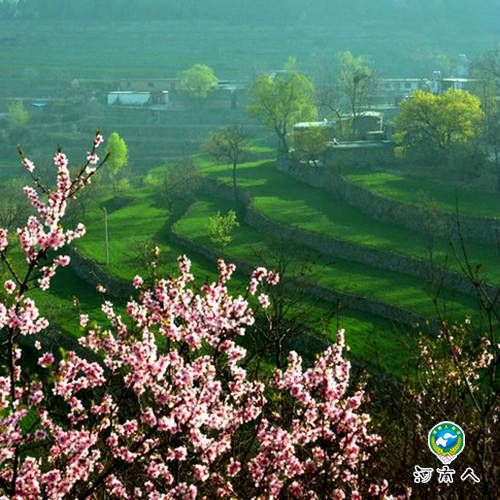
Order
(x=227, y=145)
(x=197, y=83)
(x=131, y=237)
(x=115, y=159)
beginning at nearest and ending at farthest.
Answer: (x=131, y=237) → (x=227, y=145) → (x=115, y=159) → (x=197, y=83)

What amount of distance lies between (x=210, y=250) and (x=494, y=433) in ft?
141

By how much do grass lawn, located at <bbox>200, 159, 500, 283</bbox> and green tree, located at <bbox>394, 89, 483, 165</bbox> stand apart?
8.19 m

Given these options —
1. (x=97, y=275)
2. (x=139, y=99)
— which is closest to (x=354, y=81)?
(x=97, y=275)

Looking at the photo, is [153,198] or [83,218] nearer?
[83,218]

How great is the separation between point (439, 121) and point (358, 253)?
20.4m

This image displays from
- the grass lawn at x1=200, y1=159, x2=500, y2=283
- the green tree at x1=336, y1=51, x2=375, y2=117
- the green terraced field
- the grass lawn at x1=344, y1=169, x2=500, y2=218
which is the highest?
the green tree at x1=336, y1=51, x2=375, y2=117

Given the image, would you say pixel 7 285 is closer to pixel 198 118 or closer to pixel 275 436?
pixel 275 436

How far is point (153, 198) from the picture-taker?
80.9m

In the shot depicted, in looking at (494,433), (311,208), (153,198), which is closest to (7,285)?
(494,433)

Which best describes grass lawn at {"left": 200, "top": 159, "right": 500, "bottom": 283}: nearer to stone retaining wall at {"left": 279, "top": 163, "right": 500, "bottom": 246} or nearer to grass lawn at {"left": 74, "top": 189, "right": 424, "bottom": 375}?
stone retaining wall at {"left": 279, "top": 163, "right": 500, "bottom": 246}

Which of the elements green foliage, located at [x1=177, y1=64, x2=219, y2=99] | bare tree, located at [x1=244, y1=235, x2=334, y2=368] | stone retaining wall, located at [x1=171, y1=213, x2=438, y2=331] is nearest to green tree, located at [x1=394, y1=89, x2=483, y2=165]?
bare tree, located at [x1=244, y1=235, x2=334, y2=368]

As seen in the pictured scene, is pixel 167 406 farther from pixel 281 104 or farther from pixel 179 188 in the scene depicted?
pixel 281 104

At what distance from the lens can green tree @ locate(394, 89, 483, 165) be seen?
7000 cm

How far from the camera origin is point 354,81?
86.8 metres
